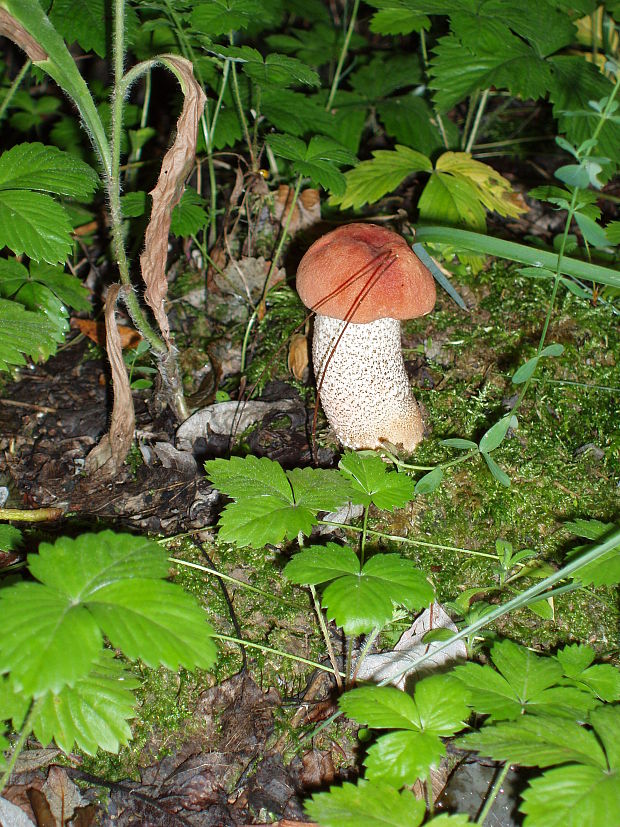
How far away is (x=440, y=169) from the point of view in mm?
3080

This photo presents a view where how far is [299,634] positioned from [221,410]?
1108 mm

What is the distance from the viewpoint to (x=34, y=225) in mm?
2160

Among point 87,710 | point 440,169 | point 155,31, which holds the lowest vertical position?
point 87,710

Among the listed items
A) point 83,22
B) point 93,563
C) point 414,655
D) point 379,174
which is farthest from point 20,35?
point 414,655

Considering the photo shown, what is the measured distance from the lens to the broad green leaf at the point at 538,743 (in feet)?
4.96

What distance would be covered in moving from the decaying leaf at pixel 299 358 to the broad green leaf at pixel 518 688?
5.10 ft

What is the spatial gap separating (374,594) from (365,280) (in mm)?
1038

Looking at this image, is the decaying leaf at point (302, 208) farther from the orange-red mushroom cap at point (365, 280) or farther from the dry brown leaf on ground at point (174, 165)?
the dry brown leaf on ground at point (174, 165)

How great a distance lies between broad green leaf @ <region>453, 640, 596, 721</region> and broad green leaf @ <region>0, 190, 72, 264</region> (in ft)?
6.16

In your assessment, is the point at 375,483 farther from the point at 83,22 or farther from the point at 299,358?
the point at 83,22

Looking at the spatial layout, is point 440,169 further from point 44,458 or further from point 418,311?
point 44,458

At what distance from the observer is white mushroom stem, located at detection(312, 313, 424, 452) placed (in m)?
2.43

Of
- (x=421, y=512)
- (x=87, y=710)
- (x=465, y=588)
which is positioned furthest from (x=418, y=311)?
(x=87, y=710)

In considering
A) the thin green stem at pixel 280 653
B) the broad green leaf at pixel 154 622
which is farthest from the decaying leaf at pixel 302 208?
the broad green leaf at pixel 154 622
